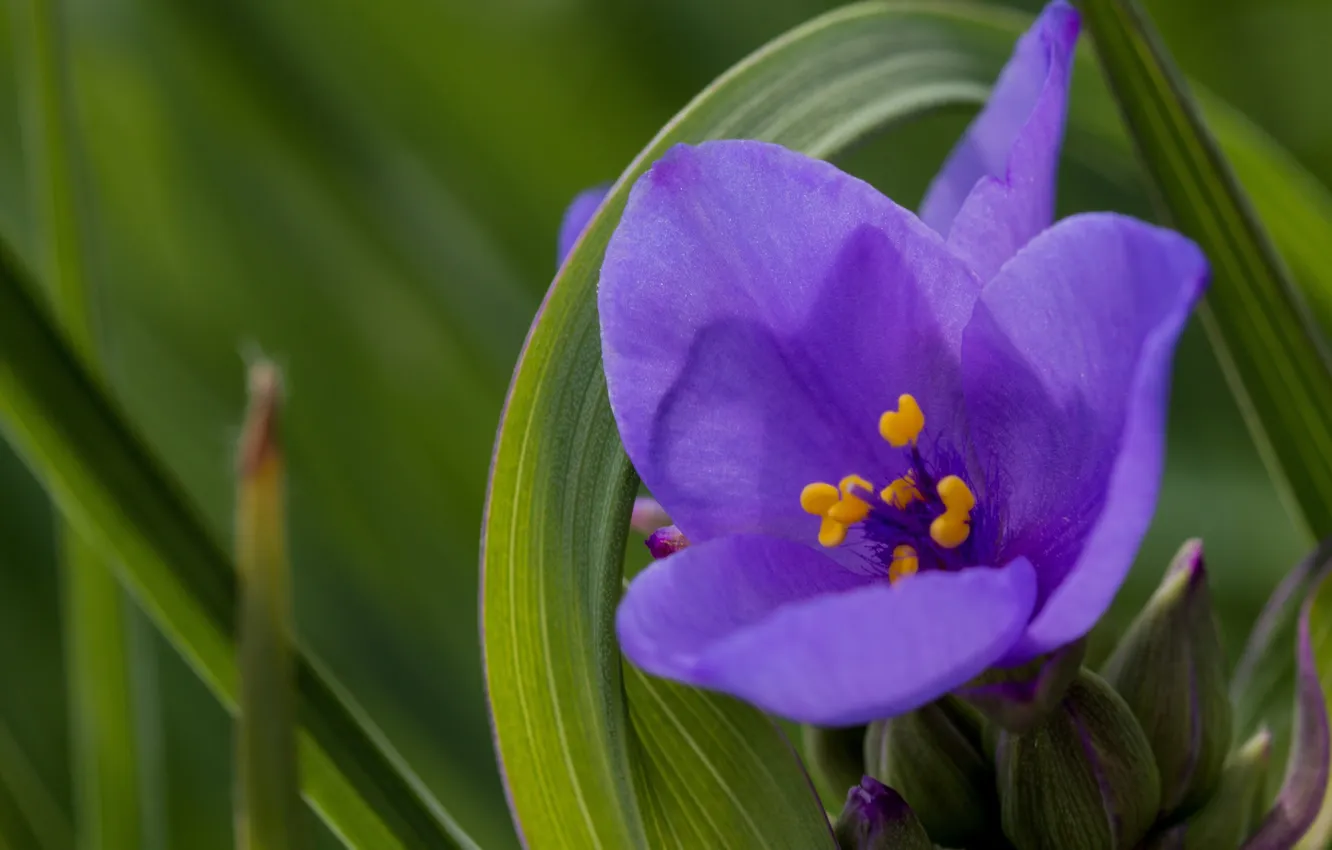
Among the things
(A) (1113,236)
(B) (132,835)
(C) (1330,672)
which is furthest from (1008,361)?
(B) (132,835)

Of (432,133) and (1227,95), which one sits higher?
(432,133)

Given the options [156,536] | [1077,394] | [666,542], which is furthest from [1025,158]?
[156,536]

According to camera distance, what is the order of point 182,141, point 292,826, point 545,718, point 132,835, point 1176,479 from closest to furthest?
1. point 292,826
2. point 545,718
3. point 132,835
4. point 1176,479
5. point 182,141

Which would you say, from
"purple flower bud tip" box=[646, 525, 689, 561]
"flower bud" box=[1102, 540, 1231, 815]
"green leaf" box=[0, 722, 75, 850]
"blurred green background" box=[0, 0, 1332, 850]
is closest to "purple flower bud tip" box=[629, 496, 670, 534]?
"purple flower bud tip" box=[646, 525, 689, 561]

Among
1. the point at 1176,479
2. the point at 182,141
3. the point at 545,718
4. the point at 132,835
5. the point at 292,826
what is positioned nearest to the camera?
the point at 292,826

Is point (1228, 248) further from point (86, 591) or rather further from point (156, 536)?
point (86, 591)

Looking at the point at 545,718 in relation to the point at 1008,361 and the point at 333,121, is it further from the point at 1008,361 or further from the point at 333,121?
the point at 333,121

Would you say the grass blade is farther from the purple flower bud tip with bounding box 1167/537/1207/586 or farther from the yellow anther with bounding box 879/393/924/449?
the purple flower bud tip with bounding box 1167/537/1207/586
